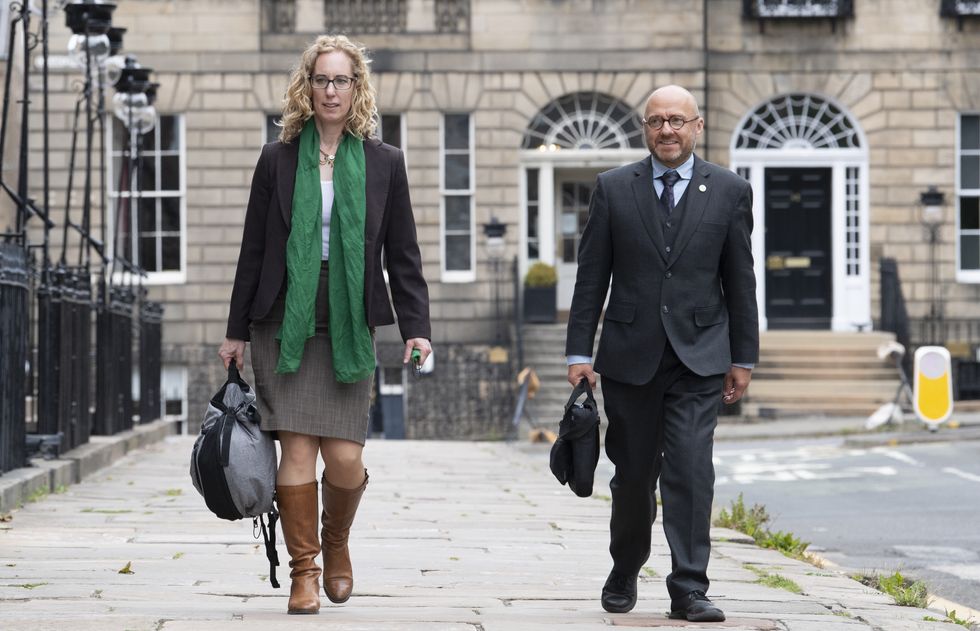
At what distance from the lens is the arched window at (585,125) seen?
25875 millimetres

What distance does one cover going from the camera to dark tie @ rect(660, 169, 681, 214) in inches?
244

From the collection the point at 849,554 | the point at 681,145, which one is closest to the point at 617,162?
the point at 849,554

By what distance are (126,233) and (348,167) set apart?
20239 millimetres

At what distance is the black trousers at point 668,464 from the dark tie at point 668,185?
527 mm

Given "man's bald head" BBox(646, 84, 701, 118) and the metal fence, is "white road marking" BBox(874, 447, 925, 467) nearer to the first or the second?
the metal fence

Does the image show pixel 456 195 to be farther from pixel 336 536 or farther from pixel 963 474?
pixel 336 536

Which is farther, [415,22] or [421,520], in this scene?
[415,22]

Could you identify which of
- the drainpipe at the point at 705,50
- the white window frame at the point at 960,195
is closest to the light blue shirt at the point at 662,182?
the drainpipe at the point at 705,50

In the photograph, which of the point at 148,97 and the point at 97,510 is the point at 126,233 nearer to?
the point at 148,97

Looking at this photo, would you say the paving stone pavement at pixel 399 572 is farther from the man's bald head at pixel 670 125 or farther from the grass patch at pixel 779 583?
the man's bald head at pixel 670 125

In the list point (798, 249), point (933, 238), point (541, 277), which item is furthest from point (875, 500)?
point (798, 249)

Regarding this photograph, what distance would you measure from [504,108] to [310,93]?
778 inches

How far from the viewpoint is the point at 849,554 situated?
9938 millimetres

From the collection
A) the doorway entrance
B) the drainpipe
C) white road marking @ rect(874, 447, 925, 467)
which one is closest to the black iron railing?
white road marking @ rect(874, 447, 925, 467)
